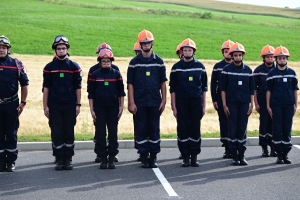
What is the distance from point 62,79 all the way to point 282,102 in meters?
3.62

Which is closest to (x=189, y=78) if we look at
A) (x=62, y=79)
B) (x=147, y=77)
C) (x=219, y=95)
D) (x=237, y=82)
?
(x=147, y=77)

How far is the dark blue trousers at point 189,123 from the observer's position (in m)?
11.4

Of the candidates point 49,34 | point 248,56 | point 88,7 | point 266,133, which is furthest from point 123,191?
point 88,7

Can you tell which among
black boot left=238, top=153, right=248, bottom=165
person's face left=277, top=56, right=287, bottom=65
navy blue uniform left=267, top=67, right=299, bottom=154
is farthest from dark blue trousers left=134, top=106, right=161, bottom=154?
person's face left=277, top=56, right=287, bottom=65

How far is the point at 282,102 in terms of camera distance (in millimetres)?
11602

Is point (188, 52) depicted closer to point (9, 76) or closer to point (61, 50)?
point (61, 50)

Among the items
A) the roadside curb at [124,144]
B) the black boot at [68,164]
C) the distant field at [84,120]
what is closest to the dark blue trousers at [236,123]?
the roadside curb at [124,144]

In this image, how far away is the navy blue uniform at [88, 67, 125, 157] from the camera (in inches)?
438

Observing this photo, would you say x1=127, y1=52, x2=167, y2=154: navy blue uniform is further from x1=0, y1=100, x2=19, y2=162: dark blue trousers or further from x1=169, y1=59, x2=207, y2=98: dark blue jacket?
x1=0, y1=100, x2=19, y2=162: dark blue trousers

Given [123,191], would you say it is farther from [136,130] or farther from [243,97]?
[243,97]

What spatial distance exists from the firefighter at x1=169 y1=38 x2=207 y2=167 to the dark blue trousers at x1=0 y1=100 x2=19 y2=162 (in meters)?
2.54

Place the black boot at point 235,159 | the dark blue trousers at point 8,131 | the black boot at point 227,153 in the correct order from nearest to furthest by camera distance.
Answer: the dark blue trousers at point 8,131
the black boot at point 235,159
the black boot at point 227,153

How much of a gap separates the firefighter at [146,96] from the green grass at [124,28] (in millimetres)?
25325

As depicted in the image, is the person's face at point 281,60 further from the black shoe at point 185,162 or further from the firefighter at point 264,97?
the black shoe at point 185,162
